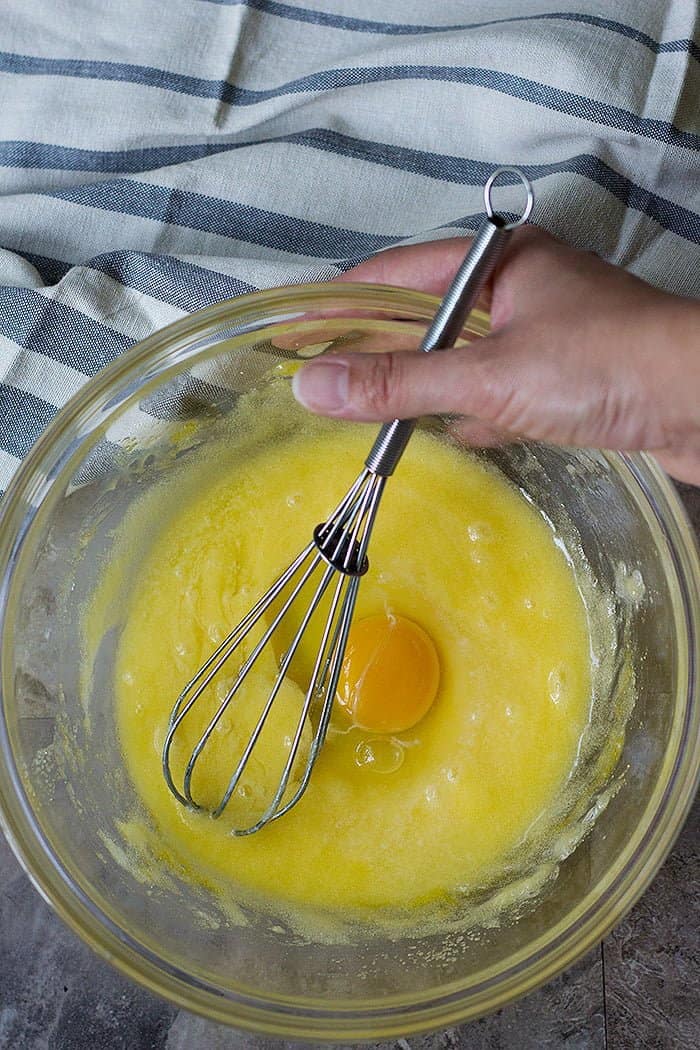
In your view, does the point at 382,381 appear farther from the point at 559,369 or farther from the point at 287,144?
the point at 287,144

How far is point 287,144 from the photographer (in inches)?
56.1

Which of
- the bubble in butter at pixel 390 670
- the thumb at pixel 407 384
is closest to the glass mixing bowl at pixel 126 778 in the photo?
the bubble in butter at pixel 390 670

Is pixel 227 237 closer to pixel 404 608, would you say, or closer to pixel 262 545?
pixel 262 545

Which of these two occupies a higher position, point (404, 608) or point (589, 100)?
point (589, 100)

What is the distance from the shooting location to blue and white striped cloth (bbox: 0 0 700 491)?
1.36 m

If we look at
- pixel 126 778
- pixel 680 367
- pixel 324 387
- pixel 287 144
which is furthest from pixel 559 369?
pixel 126 778

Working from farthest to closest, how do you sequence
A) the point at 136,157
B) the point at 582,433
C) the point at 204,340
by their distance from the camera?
the point at 136,157
the point at 204,340
the point at 582,433

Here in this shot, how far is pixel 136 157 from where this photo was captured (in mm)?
1460

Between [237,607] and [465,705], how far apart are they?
309 millimetres

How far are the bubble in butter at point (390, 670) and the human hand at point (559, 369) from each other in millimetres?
245

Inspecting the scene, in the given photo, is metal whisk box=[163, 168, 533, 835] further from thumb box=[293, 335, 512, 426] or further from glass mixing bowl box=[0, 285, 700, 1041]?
glass mixing bowl box=[0, 285, 700, 1041]

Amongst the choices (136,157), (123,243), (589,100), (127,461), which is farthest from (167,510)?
(589,100)

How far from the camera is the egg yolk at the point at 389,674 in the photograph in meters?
1.30

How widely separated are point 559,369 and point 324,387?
0.80 feet
